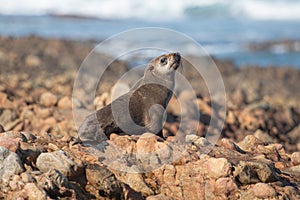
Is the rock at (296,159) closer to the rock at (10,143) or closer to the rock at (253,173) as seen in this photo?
the rock at (253,173)

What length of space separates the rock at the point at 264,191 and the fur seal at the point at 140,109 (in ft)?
4.40

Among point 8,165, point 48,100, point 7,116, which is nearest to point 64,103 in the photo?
point 48,100

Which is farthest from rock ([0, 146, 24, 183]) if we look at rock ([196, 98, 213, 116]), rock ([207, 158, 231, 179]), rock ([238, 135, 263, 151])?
rock ([196, 98, 213, 116])

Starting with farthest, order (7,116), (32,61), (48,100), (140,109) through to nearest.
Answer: (32,61)
(48,100)
(7,116)
(140,109)

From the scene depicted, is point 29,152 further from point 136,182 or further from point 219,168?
point 219,168

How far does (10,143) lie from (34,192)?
641mm

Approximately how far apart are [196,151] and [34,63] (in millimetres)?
12078

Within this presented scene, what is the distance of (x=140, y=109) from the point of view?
5.67 m

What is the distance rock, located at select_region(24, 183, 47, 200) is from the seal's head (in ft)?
8.04

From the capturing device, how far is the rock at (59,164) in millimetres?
4270

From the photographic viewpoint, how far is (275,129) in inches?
375

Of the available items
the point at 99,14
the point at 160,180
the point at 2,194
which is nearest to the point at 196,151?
the point at 160,180

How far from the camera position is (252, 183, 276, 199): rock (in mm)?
4312

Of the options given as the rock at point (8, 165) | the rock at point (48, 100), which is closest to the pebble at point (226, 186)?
the rock at point (8, 165)
